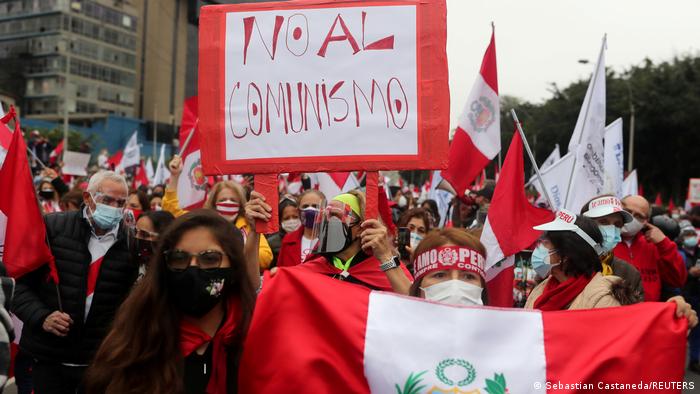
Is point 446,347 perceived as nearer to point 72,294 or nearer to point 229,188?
point 72,294

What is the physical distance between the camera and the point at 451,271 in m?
2.91

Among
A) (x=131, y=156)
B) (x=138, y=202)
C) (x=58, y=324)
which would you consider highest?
(x=131, y=156)

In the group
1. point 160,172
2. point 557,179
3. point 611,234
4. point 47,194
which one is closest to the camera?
point 611,234

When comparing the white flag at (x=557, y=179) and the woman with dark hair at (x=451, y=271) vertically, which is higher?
the white flag at (x=557, y=179)

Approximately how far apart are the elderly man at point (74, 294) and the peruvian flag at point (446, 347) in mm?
1729

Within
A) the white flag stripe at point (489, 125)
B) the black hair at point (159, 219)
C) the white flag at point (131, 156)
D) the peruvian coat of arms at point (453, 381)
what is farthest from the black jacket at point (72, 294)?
the white flag at point (131, 156)

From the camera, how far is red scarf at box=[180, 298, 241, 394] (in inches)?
102

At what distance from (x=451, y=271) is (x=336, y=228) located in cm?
107

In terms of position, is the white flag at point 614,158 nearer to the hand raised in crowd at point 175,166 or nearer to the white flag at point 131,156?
the hand raised in crowd at point 175,166

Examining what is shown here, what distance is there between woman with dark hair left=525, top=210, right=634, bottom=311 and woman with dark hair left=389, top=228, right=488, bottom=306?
68 centimetres

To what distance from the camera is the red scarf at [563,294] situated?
3578 millimetres

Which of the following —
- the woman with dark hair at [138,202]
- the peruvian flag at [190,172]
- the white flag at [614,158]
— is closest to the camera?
the woman with dark hair at [138,202]

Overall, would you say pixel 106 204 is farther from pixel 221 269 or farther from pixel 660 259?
pixel 660 259

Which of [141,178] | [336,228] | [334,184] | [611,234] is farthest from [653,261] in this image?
[141,178]
